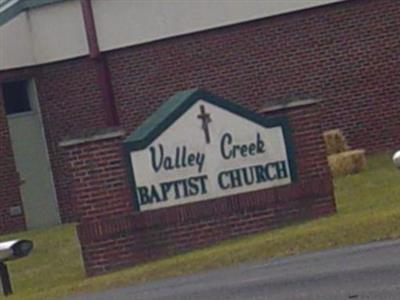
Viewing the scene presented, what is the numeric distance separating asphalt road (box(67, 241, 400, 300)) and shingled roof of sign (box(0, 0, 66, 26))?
1299cm

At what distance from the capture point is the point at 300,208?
19.3m

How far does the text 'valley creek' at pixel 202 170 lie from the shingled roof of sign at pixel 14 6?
32.0 feet

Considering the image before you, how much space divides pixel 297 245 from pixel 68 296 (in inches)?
101

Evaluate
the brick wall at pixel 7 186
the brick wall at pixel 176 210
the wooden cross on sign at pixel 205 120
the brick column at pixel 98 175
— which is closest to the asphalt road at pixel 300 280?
the brick wall at pixel 176 210

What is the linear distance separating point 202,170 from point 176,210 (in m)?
0.63

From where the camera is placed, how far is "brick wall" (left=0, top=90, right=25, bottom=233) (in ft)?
91.6

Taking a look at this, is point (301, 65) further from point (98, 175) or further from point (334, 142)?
point (98, 175)

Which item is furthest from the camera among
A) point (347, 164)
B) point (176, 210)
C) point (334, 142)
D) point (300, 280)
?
point (334, 142)

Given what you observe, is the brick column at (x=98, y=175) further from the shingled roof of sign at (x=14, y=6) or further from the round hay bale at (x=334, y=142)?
Result: the shingled roof of sign at (x=14, y=6)

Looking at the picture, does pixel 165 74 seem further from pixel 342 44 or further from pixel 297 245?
pixel 297 245

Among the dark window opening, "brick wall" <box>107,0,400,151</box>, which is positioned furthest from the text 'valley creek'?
the dark window opening

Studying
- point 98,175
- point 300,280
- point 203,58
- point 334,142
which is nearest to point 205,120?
point 98,175

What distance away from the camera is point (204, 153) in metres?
18.9

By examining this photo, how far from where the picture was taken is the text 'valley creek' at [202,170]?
61.3ft
